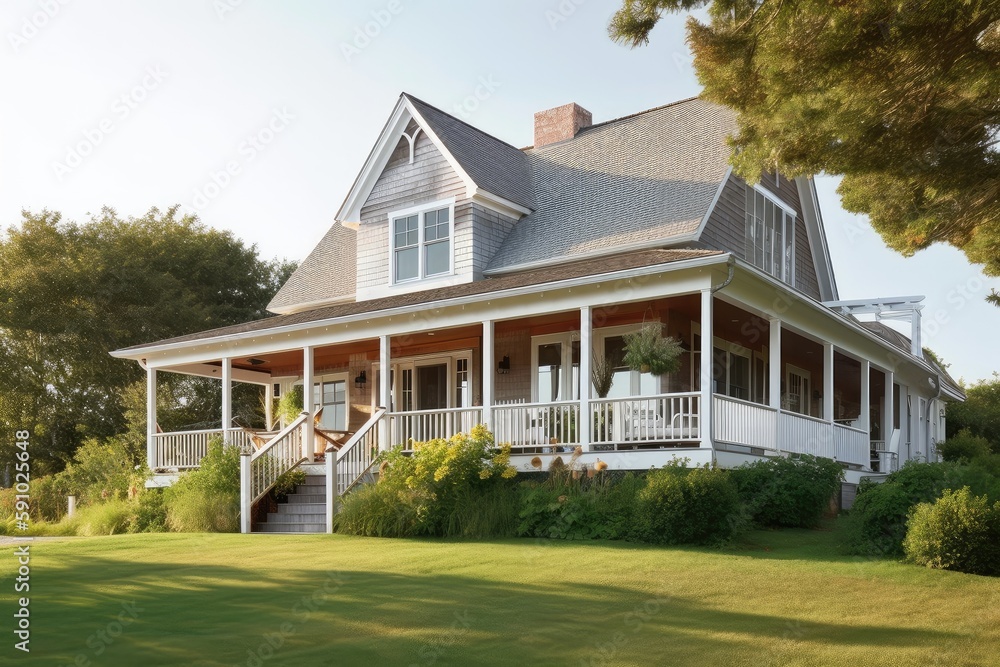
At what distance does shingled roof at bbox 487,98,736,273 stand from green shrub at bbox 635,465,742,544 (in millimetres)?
6652

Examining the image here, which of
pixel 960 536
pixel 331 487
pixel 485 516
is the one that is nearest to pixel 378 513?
pixel 331 487

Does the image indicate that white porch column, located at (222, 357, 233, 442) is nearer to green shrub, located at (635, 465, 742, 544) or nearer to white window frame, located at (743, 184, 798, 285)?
green shrub, located at (635, 465, 742, 544)

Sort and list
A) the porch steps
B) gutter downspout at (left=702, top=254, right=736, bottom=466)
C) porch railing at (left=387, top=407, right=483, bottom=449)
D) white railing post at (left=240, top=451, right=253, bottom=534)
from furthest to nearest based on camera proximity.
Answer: porch railing at (left=387, top=407, right=483, bottom=449) → white railing post at (left=240, top=451, right=253, bottom=534) → the porch steps → gutter downspout at (left=702, top=254, right=736, bottom=466)

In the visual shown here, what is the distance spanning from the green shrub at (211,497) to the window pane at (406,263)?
5502mm

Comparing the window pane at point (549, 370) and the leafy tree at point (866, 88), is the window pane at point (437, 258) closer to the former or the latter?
the window pane at point (549, 370)

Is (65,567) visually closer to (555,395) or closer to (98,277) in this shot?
(555,395)

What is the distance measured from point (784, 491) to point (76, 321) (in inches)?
1118

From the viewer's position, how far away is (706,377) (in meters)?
14.8

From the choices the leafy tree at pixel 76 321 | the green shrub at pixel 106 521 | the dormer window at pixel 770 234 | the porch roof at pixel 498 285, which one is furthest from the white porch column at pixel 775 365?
the leafy tree at pixel 76 321

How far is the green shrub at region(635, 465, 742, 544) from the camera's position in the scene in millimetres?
13055

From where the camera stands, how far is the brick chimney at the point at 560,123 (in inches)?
1006

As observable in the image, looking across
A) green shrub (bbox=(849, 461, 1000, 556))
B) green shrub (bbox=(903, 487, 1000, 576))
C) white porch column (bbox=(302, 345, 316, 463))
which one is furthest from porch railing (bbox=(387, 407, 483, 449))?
green shrub (bbox=(903, 487, 1000, 576))

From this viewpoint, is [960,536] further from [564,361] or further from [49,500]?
[49,500]

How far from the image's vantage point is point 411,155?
2244 cm
